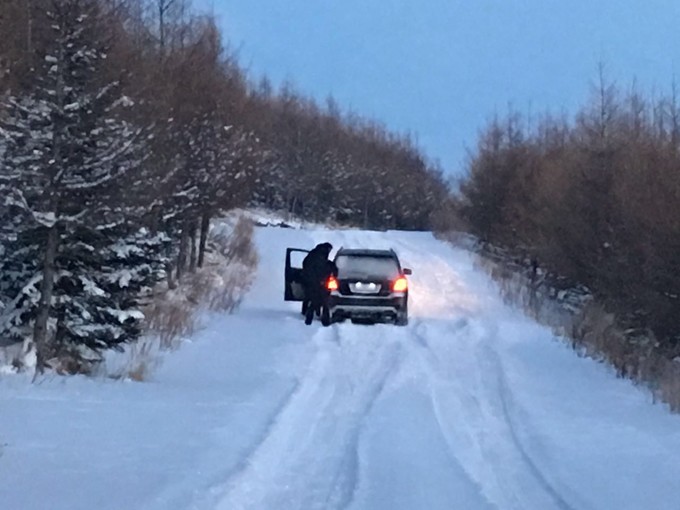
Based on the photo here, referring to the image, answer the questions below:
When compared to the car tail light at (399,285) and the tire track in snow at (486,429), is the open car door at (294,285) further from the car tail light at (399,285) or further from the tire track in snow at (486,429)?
the tire track in snow at (486,429)

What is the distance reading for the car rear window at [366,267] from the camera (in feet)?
75.6

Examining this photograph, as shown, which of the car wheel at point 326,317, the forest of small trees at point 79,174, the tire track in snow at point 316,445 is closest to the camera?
the tire track in snow at point 316,445

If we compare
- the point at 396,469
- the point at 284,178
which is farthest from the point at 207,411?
the point at 284,178

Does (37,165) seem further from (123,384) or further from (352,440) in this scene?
(352,440)

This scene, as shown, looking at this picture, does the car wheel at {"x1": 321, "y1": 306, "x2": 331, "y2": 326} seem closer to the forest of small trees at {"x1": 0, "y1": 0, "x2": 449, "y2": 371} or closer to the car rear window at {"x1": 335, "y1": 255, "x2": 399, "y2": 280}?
the car rear window at {"x1": 335, "y1": 255, "x2": 399, "y2": 280}

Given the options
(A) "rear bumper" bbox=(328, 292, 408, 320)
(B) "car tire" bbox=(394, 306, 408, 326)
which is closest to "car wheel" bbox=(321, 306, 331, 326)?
(A) "rear bumper" bbox=(328, 292, 408, 320)

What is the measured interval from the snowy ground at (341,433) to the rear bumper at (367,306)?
3.47 m

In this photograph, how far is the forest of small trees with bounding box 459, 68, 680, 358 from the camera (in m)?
23.1

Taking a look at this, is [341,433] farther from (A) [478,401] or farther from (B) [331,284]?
(B) [331,284]

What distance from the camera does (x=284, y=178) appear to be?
259ft

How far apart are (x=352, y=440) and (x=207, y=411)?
6.48ft

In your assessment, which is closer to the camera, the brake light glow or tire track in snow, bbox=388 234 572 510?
tire track in snow, bbox=388 234 572 510

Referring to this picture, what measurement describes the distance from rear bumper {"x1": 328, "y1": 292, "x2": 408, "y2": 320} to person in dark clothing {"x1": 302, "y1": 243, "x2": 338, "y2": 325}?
12.0 inches

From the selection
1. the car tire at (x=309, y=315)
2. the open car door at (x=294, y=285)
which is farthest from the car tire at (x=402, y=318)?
the open car door at (x=294, y=285)
